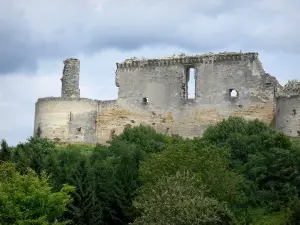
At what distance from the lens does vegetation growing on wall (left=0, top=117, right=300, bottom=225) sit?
33.4 meters

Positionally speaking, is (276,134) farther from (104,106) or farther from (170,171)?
(104,106)

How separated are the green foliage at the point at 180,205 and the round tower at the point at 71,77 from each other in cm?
2391

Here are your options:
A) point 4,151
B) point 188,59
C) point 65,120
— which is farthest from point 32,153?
point 188,59

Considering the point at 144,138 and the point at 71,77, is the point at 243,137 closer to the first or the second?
the point at 144,138

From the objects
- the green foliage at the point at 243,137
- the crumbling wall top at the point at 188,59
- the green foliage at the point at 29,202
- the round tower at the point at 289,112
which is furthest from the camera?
the crumbling wall top at the point at 188,59

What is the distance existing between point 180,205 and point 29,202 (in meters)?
7.00

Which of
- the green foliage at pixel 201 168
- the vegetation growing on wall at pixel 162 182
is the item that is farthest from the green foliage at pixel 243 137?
the green foliage at pixel 201 168

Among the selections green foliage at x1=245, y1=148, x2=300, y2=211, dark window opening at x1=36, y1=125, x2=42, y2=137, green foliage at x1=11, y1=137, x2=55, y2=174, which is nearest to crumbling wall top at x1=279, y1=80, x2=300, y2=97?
green foliage at x1=245, y1=148, x2=300, y2=211

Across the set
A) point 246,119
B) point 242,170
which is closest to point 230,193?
point 242,170

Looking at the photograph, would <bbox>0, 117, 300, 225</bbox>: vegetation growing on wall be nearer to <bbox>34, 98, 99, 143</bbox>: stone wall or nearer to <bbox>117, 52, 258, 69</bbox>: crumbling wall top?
<bbox>34, 98, 99, 143</bbox>: stone wall

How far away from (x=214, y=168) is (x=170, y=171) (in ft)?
7.36

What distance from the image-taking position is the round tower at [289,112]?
4962cm

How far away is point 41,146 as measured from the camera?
49531 mm

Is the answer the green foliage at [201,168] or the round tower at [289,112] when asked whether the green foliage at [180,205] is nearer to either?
the green foliage at [201,168]
